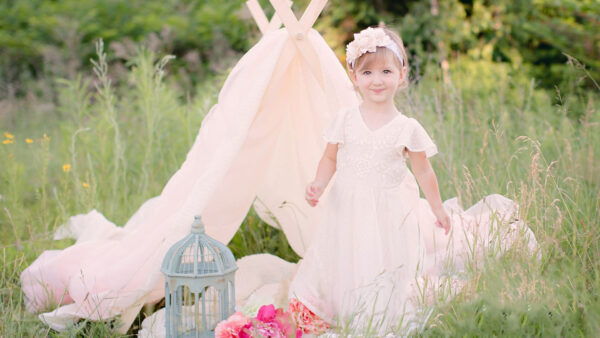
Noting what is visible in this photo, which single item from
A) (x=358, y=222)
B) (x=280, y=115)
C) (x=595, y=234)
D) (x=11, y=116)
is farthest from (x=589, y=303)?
(x=11, y=116)

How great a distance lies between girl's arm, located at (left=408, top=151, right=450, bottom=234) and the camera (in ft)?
7.93

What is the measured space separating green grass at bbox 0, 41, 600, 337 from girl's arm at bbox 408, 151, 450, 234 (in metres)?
0.14

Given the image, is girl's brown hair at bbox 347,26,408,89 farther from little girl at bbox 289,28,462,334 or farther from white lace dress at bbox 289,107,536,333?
white lace dress at bbox 289,107,536,333

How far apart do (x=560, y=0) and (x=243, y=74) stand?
13.4ft

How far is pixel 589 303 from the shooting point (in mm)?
2229

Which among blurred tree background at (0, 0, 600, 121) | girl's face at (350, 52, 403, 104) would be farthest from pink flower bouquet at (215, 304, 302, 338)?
blurred tree background at (0, 0, 600, 121)

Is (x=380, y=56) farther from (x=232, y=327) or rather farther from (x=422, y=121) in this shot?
(x=422, y=121)

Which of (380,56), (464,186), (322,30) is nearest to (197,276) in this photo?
(380,56)

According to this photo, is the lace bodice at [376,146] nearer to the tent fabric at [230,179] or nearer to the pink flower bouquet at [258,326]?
the tent fabric at [230,179]

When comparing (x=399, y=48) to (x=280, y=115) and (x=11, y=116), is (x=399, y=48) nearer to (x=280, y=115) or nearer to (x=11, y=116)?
(x=280, y=115)

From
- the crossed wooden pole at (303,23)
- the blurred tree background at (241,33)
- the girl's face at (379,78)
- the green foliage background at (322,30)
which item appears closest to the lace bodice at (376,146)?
the girl's face at (379,78)

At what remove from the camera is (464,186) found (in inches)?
137

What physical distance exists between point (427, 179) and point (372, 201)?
239mm

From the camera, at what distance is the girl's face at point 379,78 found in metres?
2.37
